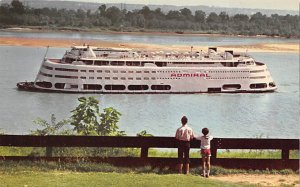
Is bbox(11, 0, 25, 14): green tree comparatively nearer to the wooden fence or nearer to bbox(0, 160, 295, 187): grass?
the wooden fence

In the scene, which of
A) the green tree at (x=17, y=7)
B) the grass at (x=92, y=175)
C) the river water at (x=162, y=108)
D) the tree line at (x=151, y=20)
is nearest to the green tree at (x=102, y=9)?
the tree line at (x=151, y=20)

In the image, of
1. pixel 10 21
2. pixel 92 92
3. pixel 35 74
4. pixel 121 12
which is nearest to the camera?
pixel 10 21

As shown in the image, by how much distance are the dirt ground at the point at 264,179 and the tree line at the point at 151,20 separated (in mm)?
5735

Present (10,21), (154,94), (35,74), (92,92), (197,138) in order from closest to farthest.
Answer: (197,138) → (10,21) → (92,92) → (154,94) → (35,74)

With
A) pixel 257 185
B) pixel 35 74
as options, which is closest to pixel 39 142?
pixel 257 185

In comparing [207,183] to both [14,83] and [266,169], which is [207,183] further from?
[14,83]

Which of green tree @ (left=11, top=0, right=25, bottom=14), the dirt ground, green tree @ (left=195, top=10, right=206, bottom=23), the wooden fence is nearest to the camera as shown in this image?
the dirt ground

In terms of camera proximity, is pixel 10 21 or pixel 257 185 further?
pixel 10 21

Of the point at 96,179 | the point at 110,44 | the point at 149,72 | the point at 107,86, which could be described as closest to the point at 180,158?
the point at 96,179

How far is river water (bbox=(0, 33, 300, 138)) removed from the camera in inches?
538

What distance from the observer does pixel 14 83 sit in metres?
16.2

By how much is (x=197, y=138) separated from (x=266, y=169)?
1.13 m

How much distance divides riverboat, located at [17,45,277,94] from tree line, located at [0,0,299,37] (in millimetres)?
2189

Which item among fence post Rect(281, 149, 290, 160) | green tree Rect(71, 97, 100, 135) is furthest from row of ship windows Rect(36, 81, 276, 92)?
fence post Rect(281, 149, 290, 160)
